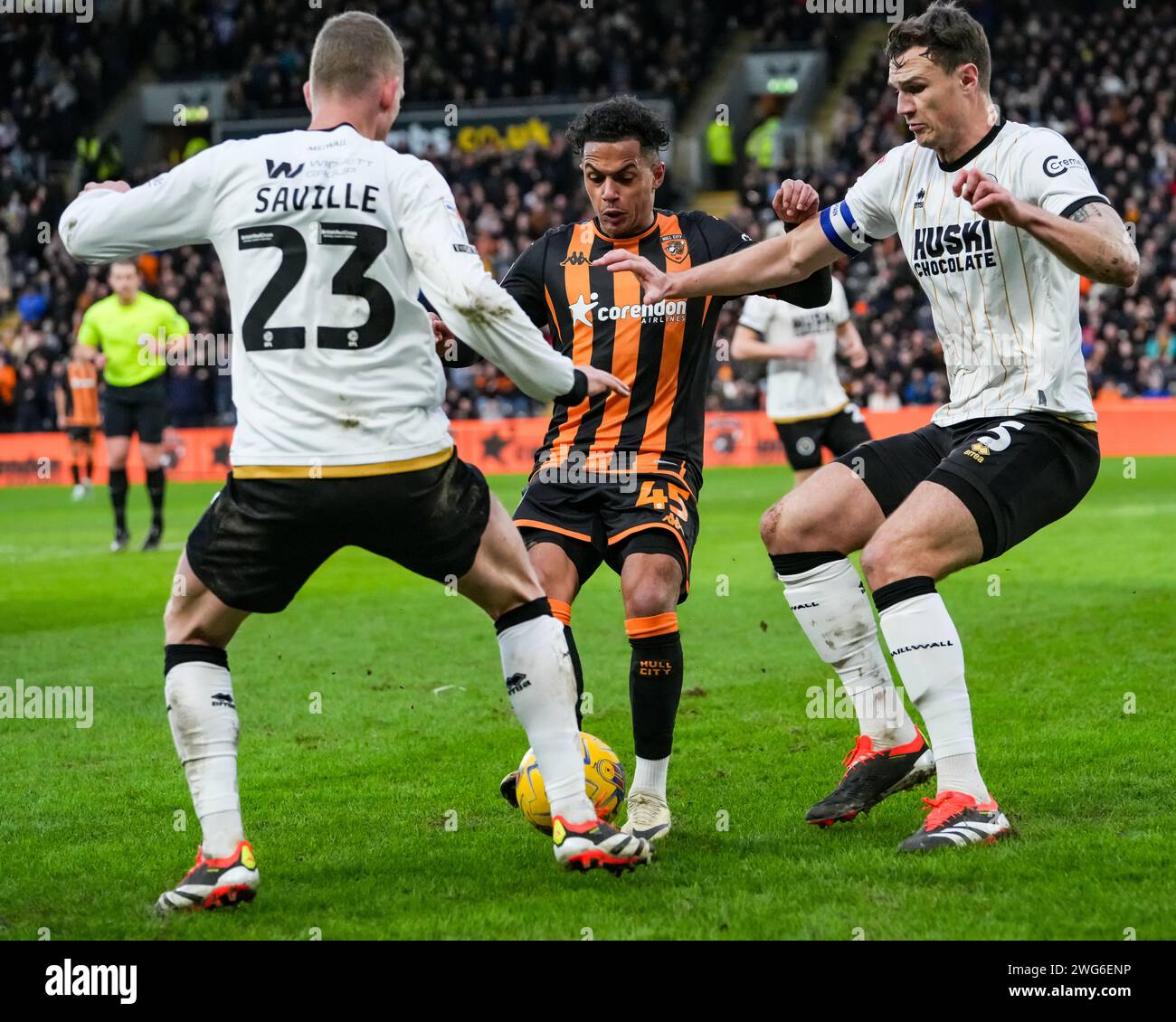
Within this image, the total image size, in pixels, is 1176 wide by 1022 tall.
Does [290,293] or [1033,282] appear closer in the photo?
[290,293]

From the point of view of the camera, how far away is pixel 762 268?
216 inches

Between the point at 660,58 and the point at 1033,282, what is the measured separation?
30.4 m

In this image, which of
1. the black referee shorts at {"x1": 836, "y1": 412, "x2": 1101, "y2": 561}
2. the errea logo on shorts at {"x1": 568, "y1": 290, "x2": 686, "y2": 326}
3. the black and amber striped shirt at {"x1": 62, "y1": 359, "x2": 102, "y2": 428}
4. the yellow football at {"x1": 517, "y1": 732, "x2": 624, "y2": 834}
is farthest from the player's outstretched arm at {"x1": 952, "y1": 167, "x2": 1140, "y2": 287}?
the black and amber striped shirt at {"x1": 62, "y1": 359, "x2": 102, "y2": 428}

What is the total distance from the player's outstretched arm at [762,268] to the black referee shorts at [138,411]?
402 inches

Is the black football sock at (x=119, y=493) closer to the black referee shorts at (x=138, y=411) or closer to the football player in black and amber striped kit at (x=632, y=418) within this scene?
the black referee shorts at (x=138, y=411)

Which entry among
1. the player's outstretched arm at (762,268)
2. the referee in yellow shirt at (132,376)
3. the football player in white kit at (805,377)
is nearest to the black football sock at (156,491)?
the referee in yellow shirt at (132,376)

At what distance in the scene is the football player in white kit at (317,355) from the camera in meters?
4.27

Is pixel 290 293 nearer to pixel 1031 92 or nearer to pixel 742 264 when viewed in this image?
pixel 742 264

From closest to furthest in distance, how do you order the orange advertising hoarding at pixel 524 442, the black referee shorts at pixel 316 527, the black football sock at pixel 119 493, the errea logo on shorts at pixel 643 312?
1. the black referee shorts at pixel 316 527
2. the errea logo on shorts at pixel 643 312
3. the black football sock at pixel 119 493
4. the orange advertising hoarding at pixel 524 442

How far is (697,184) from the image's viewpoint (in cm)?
3275

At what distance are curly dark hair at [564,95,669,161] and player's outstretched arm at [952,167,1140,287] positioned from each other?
4.85 feet

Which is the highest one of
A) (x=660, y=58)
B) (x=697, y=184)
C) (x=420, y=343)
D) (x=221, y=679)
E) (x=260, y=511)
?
(x=660, y=58)

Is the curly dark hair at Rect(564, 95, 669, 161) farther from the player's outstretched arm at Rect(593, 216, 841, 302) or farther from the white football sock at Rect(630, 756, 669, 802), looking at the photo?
the white football sock at Rect(630, 756, 669, 802)
